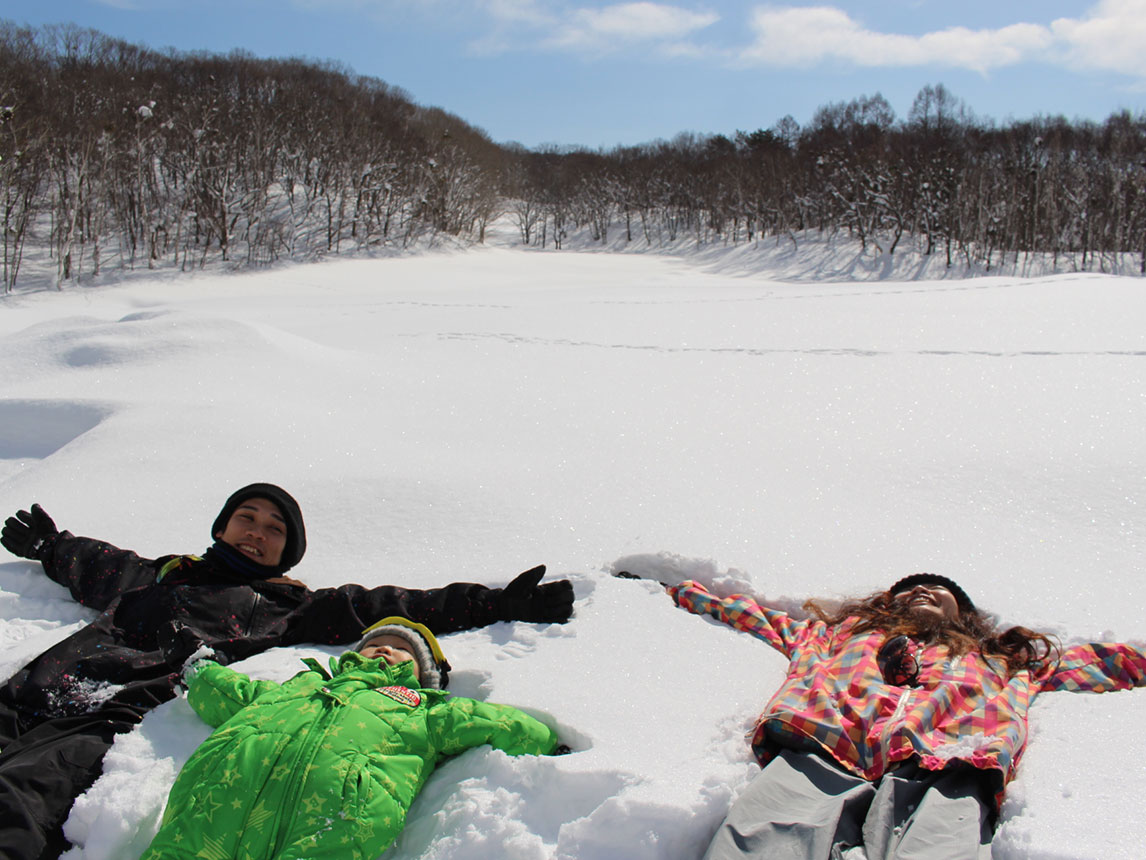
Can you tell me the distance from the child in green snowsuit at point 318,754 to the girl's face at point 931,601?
1.34 m

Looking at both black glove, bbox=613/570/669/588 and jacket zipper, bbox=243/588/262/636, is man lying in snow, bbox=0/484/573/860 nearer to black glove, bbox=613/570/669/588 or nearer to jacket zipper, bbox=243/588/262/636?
jacket zipper, bbox=243/588/262/636

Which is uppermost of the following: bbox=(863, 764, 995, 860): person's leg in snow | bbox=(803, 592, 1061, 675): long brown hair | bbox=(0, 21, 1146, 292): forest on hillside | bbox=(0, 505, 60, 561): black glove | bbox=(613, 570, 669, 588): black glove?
bbox=(0, 21, 1146, 292): forest on hillside

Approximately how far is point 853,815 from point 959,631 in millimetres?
971

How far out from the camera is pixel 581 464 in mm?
4199

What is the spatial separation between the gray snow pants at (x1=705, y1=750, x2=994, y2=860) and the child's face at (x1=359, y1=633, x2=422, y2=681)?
3.20 ft

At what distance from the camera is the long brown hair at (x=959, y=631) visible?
92.0 inches

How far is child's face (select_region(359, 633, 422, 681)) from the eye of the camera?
7.02ft

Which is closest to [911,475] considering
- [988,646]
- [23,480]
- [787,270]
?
[988,646]

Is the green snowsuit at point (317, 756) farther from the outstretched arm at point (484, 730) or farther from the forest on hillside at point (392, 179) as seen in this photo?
the forest on hillside at point (392, 179)

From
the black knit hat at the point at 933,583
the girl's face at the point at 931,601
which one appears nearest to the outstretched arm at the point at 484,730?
the girl's face at the point at 931,601

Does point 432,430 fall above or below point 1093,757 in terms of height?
above

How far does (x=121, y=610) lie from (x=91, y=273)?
2256 cm

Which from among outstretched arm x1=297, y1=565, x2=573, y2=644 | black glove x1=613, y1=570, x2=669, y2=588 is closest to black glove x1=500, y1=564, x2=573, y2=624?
outstretched arm x1=297, y1=565, x2=573, y2=644

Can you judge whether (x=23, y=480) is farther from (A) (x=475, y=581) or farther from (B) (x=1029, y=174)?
(B) (x=1029, y=174)
